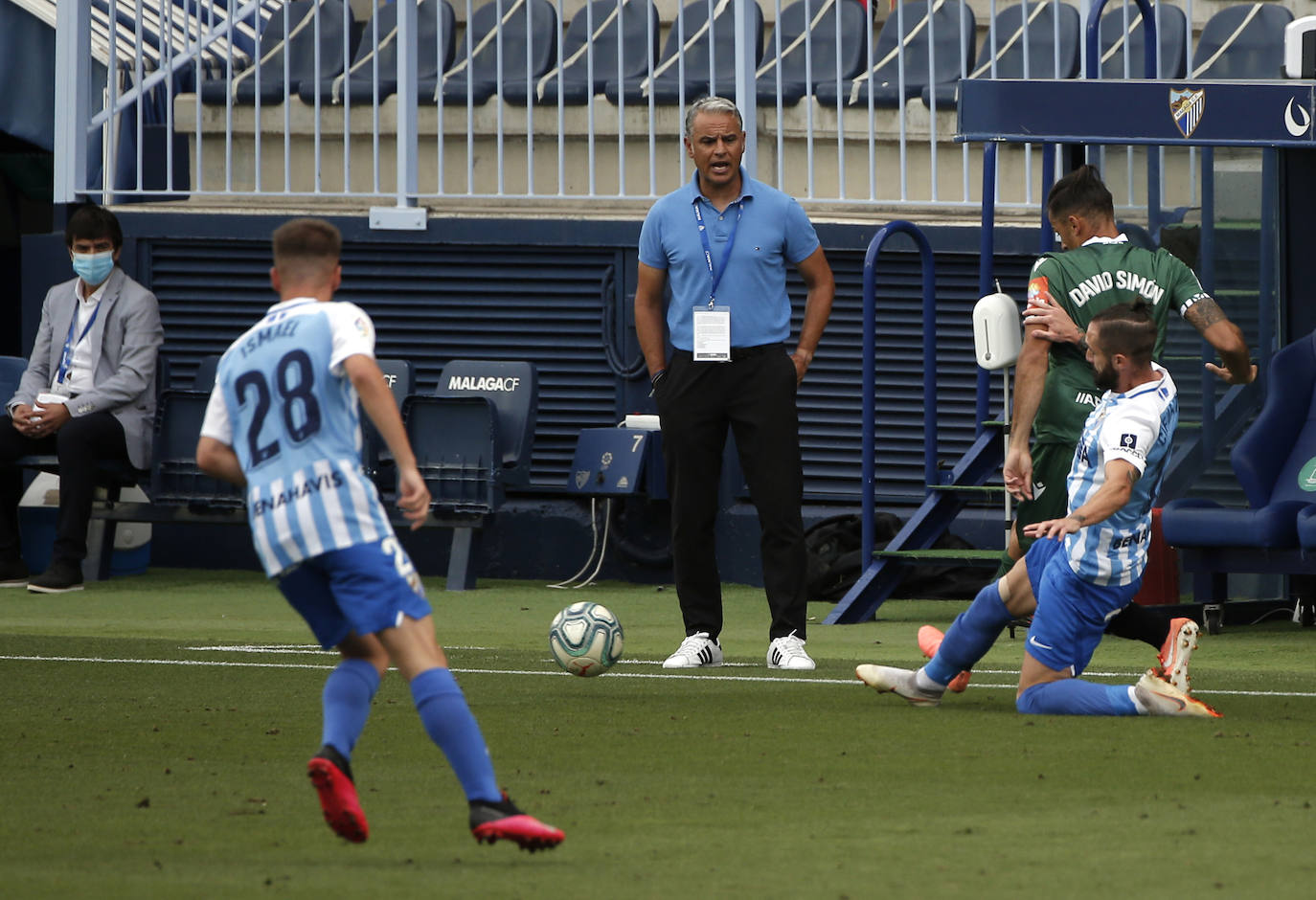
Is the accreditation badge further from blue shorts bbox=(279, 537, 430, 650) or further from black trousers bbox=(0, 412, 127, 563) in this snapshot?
black trousers bbox=(0, 412, 127, 563)

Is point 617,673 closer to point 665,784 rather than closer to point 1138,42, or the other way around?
point 665,784

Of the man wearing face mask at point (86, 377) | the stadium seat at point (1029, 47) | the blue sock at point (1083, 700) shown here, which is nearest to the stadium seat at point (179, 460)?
the man wearing face mask at point (86, 377)

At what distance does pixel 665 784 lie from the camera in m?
5.57

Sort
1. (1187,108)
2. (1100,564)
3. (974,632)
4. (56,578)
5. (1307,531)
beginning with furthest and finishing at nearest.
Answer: (56,578)
(1307,531)
(1187,108)
(974,632)
(1100,564)

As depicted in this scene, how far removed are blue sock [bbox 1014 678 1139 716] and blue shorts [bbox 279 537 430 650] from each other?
2.57 meters

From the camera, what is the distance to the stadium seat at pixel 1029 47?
13.3 meters

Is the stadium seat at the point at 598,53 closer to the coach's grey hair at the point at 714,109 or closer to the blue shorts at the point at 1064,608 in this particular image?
the coach's grey hair at the point at 714,109

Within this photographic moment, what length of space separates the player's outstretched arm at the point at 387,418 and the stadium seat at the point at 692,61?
28.9ft

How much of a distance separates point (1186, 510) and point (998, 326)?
1393 mm

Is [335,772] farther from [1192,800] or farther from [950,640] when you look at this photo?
[950,640]

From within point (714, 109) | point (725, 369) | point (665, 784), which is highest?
point (714, 109)

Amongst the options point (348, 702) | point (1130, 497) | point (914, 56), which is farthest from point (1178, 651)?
point (914, 56)

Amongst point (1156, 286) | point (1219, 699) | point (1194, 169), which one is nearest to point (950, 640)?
point (1219, 699)

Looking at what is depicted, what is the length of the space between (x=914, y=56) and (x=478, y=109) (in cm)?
293
